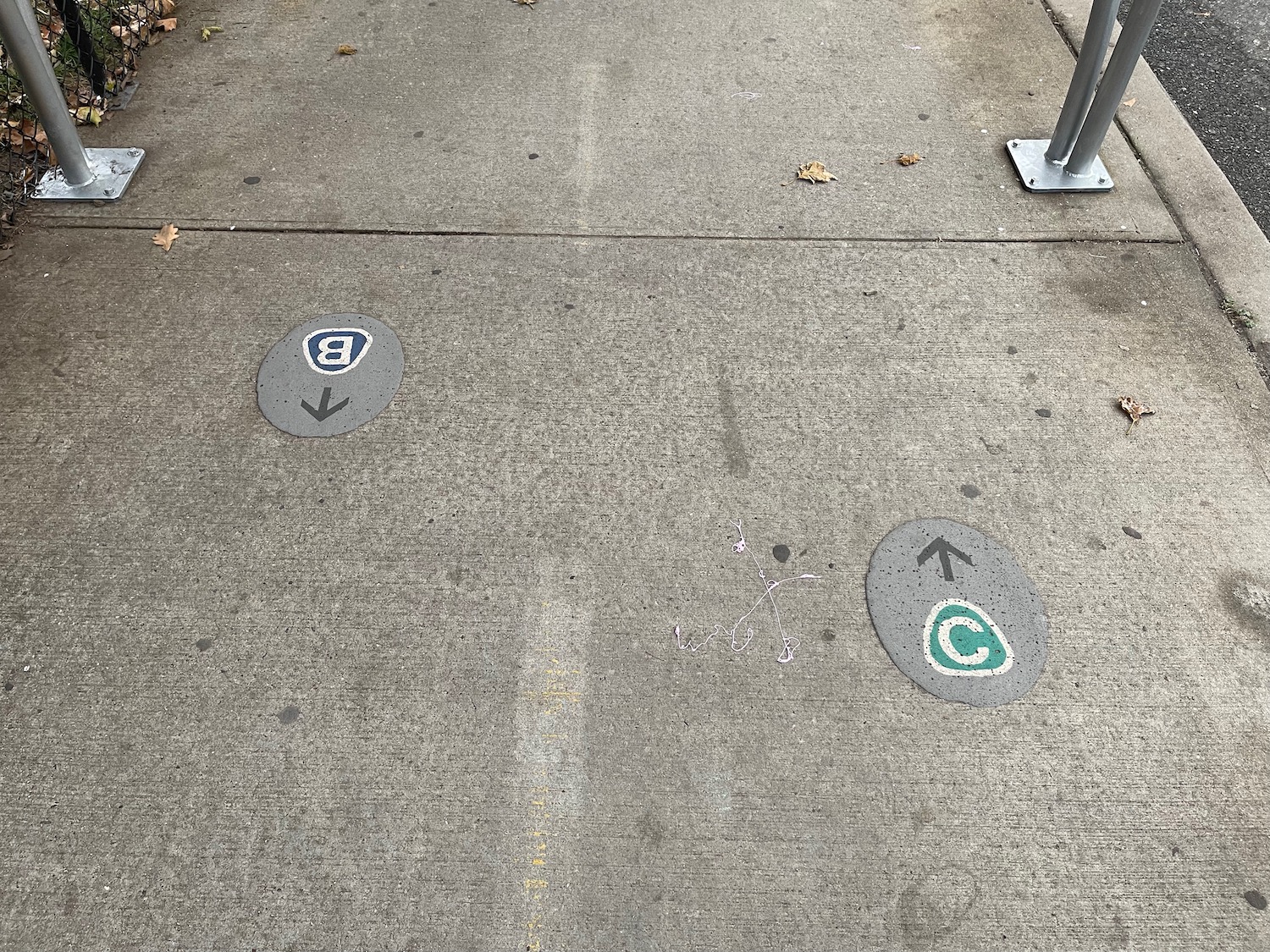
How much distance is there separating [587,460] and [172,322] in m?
1.83

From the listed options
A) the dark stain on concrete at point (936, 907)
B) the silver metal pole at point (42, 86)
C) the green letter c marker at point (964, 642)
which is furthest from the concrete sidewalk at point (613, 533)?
the silver metal pole at point (42, 86)

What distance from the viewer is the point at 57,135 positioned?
3814 millimetres

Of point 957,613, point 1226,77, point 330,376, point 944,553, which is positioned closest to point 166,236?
point 330,376

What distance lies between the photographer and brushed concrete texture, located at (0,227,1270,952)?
2.27 m

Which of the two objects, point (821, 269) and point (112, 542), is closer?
point (112, 542)

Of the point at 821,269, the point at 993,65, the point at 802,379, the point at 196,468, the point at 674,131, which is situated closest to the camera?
the point at 196,468

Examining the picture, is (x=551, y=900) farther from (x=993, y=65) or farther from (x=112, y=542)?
(x=993, y=65)

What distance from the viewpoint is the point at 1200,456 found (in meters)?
3.13

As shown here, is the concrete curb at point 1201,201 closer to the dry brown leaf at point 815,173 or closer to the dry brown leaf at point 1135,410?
the dry brown leaf at point 1135,410

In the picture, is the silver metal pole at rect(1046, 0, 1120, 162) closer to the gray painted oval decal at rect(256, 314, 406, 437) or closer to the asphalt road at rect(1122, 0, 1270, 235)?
the asphalt road at rect(1122, 0, 1270, 235)

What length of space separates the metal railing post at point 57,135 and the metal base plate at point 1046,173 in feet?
13.7

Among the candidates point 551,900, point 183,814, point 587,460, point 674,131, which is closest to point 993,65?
point 674,131

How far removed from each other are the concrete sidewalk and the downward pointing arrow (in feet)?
0.51

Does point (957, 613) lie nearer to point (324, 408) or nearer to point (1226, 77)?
point (324, 408)
